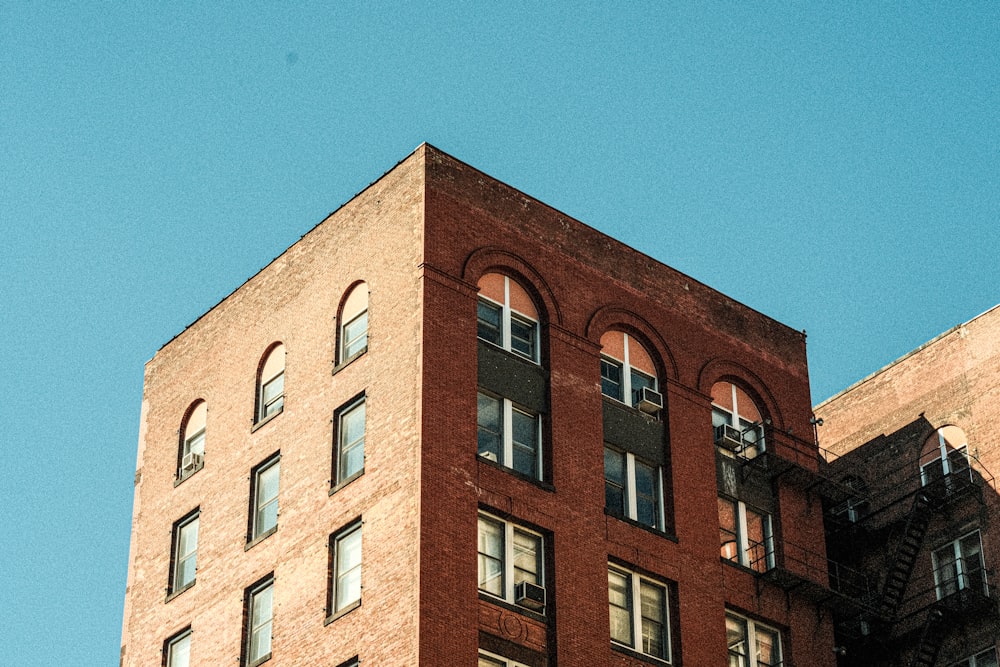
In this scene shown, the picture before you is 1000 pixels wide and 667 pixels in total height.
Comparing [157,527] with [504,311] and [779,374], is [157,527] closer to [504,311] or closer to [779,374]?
[504,311]

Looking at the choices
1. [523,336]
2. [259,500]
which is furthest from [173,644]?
[523,336]

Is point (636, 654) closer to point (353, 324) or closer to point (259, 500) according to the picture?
point (259, 500)

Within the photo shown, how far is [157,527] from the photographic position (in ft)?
187

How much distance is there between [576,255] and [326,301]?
24.1 feet

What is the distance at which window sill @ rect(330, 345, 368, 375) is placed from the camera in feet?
170

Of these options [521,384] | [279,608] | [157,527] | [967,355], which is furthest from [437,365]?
[967,355]

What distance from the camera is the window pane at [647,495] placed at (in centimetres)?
5291

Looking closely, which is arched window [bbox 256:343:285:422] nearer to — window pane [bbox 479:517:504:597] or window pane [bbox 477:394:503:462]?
window pane [bbox 477:394:503:462]

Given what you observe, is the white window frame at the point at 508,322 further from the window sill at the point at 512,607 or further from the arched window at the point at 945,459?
the arched window at the point at 945,459

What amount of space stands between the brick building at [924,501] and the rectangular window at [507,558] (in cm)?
1306

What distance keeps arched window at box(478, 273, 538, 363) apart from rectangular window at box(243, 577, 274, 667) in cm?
891

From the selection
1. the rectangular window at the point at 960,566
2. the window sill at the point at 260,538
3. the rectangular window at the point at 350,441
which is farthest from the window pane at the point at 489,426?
the rectangular window at the point at 960,566

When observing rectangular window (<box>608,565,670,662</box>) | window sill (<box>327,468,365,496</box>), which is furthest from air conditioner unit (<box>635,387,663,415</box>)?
window sill (<box>327,468,365,496</box>)

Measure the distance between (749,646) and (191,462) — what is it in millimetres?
17171
